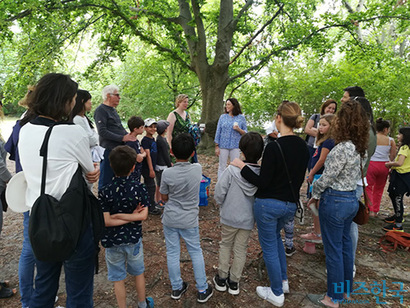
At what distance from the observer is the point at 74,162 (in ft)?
5.47

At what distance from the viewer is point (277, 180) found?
2.44 metres

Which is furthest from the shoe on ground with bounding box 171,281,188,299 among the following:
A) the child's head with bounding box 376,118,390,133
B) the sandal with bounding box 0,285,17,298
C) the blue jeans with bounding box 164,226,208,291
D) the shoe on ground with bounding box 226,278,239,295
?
the child's head with bounding box 376,118,390,133

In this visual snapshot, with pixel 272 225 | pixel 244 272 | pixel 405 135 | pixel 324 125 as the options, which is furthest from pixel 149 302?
pixel 405 135

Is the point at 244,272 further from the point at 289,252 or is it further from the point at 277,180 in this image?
the point at 277,180

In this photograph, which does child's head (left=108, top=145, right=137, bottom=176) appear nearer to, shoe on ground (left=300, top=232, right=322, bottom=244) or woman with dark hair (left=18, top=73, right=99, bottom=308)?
woman with dark hair (left=18, top=73, right=99, bottom=308)

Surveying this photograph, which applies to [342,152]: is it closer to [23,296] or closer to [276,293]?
[276,293]

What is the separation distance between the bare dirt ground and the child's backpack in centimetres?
8

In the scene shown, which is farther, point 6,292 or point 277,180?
point 6,292

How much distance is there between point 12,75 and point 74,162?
330 inches

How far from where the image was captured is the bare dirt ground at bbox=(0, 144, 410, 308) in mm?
2664

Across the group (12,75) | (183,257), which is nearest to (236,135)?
(183,257)

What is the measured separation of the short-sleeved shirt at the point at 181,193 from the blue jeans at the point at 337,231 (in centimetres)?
128

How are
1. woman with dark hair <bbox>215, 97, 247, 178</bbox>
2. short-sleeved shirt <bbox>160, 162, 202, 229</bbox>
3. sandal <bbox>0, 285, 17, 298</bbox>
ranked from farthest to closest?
1. woman with dark hair <bbox>215, 97, 247, 178</bbox>
2. sandal <bbox>0, 285, 17, 298</bbox>
3. short-sleeved shirt <bbox>160, 162, 202, 229</bbox>

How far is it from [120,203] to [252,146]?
1332 millimetres
